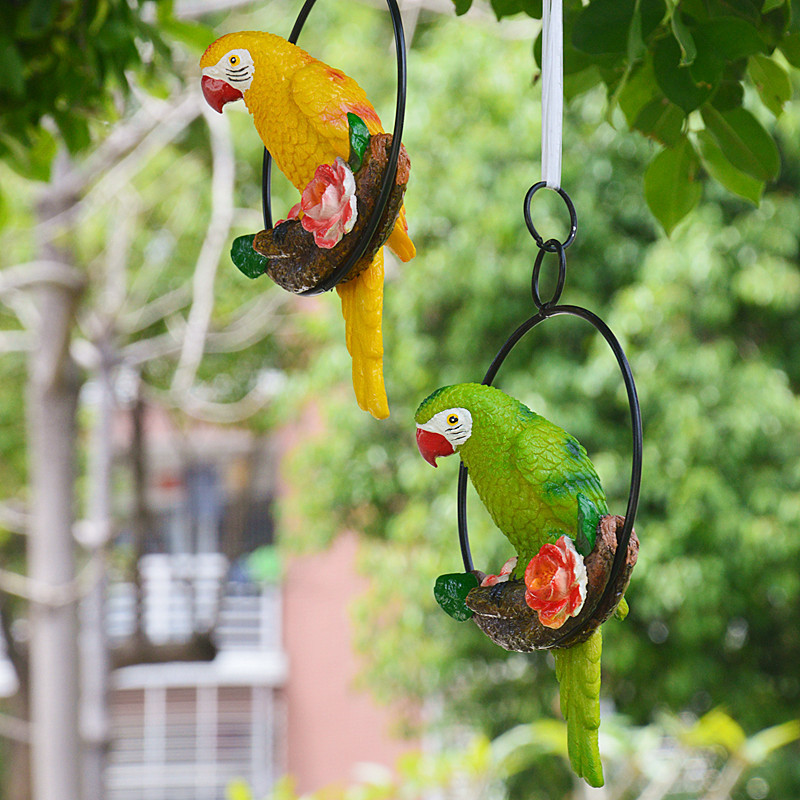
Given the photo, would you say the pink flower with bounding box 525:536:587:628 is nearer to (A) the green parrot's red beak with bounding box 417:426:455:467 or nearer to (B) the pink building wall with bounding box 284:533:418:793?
(A) the green parrot's red beak with bounding box 417:426:455:467

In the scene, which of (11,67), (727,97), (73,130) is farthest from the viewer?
(73,130)

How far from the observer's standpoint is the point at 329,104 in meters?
0.56

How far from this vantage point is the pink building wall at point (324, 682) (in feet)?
19.7

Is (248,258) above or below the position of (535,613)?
above

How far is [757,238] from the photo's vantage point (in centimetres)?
281

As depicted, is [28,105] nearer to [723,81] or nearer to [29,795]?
[723,81]

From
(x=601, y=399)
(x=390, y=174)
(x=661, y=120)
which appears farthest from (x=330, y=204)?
(x=601, y=399)

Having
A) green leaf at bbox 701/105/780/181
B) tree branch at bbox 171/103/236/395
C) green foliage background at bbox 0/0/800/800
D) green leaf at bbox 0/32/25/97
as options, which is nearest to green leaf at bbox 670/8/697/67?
green leaf at bbox 701/105/780/181

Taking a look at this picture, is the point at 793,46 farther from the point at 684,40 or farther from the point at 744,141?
the point at 684,40

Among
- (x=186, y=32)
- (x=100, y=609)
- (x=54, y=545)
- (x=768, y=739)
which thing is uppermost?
(x=186, y=32)

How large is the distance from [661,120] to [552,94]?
0.97 ft

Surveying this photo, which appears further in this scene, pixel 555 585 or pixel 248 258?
pixel 248 258

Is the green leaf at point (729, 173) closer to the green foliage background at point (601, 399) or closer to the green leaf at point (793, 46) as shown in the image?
the green leaf at point (793, 46)

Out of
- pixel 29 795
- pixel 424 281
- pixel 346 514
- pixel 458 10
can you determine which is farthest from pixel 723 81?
pixel 29 795
